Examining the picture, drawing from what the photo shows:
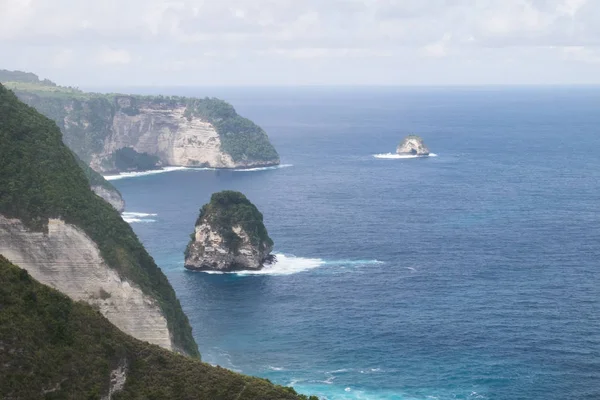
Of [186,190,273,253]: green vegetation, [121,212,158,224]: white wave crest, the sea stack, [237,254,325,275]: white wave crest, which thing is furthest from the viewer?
[121,212,158,224]: white wave crest

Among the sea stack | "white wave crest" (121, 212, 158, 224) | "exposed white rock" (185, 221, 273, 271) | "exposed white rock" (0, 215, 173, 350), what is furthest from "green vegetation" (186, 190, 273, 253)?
"exposed white rock" (0, 215, 173, 350)

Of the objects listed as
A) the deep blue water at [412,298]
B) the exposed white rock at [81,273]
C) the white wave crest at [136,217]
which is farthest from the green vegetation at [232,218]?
the exposed white rock at [81,273]

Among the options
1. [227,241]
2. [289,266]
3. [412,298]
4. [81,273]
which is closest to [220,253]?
[227,241]

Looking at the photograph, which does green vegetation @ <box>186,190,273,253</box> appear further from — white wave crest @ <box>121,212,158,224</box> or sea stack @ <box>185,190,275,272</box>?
white wave crest @ <box>121,212,158,224</box>

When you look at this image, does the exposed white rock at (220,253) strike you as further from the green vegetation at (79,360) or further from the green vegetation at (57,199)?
the green vegetation at (79,360)

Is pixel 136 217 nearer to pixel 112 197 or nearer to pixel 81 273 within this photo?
pixel 112 197

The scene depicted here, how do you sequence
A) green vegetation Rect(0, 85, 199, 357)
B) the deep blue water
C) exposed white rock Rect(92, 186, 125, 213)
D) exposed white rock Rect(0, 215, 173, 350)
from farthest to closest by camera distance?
exposed white rock Rect(92, 186, 125, 213), the deep blue water, green vegetation Rect(0, 85, 199, 357), exposed white rock Rect(0, 215, 173, 350)

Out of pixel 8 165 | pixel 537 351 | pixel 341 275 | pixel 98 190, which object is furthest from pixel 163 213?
pixel 537 351

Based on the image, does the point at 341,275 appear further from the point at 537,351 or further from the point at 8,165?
the point at 8,165
